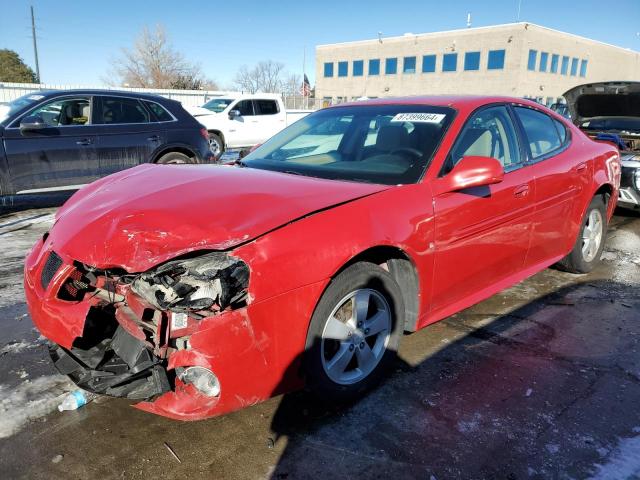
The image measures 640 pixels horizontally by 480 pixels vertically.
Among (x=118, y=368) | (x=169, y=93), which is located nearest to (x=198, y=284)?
(x=118, y=368)

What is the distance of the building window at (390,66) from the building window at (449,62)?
16.4 feet

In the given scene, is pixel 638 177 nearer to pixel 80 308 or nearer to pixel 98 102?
pixel 80 308

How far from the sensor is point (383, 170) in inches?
120

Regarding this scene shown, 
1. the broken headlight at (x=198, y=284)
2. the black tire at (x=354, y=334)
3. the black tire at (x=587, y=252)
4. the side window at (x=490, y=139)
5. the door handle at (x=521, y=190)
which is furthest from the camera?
the black tire at (x=587, y=252)

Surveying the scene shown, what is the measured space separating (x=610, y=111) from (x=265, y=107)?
10578mm

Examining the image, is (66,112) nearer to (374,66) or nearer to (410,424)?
(410,424)

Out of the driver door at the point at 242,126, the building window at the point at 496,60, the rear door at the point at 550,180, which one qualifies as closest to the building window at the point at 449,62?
the building window at the point at 496,60

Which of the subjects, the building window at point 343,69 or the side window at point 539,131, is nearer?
the side window at point 539,131

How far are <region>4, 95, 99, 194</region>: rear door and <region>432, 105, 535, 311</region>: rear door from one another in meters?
5.70

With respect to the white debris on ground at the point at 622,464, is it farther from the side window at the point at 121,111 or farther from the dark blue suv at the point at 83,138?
the side window at the point at 121,111

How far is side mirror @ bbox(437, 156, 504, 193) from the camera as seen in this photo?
287cm

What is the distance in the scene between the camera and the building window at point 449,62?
4525 centimetres

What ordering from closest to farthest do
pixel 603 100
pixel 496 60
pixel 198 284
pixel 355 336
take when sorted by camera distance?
pixel 198 284
pixel 355 336
pixel 603 100
pixel 496 60

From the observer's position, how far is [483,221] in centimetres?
313
